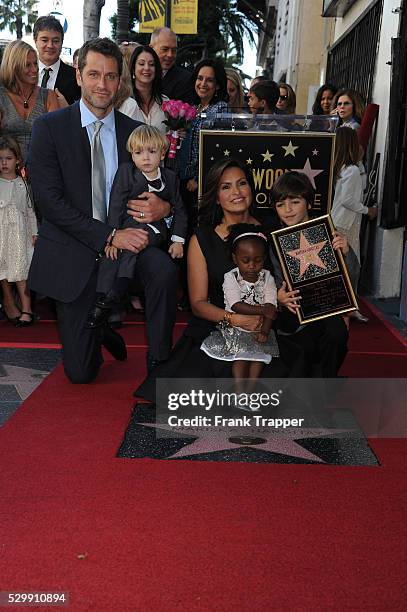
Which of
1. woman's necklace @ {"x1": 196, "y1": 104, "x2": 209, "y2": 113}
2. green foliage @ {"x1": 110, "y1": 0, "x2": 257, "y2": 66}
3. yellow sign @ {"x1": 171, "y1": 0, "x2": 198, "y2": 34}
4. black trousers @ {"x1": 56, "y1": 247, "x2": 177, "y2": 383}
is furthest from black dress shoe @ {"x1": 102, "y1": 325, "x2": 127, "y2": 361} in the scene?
green foliage @ {"x1": 110, "y1": 0, "x2": 257, "y2": 66}

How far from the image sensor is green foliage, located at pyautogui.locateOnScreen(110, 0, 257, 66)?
38.4m

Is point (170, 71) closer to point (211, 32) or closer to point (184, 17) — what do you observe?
point (184, 17)

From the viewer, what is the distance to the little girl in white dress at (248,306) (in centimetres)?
507

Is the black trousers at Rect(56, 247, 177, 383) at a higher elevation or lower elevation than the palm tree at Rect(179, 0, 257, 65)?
lower

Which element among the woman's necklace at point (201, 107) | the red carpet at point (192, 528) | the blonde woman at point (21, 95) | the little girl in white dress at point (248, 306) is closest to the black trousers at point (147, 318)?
the little girl in white dress at point (248, 306)

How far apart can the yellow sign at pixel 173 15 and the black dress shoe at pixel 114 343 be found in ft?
43.4

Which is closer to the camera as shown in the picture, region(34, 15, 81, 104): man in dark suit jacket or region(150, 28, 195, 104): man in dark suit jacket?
region(34, 15, 81, 104): man in dark suit jacket

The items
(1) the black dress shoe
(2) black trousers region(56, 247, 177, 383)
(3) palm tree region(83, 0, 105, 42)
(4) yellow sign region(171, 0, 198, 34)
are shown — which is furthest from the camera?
(4) yellow sign region(171, 0, 198, 34)

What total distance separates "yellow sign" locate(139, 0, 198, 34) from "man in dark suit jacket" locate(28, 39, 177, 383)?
13.3 meters

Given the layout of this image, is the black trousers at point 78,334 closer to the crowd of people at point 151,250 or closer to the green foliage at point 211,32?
the crowd of people at point 151,250

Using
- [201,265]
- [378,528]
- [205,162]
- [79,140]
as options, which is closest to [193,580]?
[378,528]

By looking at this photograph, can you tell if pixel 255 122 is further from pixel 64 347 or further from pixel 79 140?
pixel 64 347

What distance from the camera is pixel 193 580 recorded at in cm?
321

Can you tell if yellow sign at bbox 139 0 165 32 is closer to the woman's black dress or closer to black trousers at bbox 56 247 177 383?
black trousers at bbox 56 247 177 383
